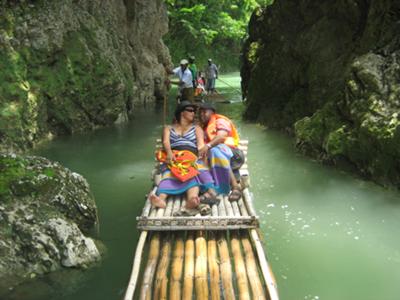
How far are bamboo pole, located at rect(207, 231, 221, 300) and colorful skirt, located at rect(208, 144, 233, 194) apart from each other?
92 centimetres

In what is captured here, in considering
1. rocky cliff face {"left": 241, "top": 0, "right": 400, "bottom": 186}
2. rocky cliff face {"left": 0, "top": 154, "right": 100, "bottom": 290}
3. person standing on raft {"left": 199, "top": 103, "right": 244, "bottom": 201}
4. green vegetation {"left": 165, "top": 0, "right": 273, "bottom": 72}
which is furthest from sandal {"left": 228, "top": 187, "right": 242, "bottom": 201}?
green vegetation {"left": 165, "top": 0, "right": 273, "bottom": 72}

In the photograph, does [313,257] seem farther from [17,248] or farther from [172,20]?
[172,20]

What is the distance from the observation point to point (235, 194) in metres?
6.07

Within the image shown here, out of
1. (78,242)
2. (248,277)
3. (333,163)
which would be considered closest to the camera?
(248,277)

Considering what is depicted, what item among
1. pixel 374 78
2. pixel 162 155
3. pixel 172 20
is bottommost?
pixel 172 20

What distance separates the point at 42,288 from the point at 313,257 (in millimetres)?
3438

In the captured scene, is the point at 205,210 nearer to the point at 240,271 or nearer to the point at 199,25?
the point at 240,271

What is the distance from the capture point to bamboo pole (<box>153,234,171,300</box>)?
4344 millimetres

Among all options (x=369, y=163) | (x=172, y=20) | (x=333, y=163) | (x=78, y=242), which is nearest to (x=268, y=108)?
(x=333, y=163)

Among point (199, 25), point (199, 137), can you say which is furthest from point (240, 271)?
point (199, 25)

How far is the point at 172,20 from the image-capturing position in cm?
3203

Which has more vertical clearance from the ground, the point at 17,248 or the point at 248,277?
the point at 248,277

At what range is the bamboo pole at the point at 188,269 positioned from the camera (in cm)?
440

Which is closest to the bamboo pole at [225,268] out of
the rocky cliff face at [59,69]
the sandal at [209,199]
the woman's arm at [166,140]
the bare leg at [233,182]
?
the sandal at [209,199]
